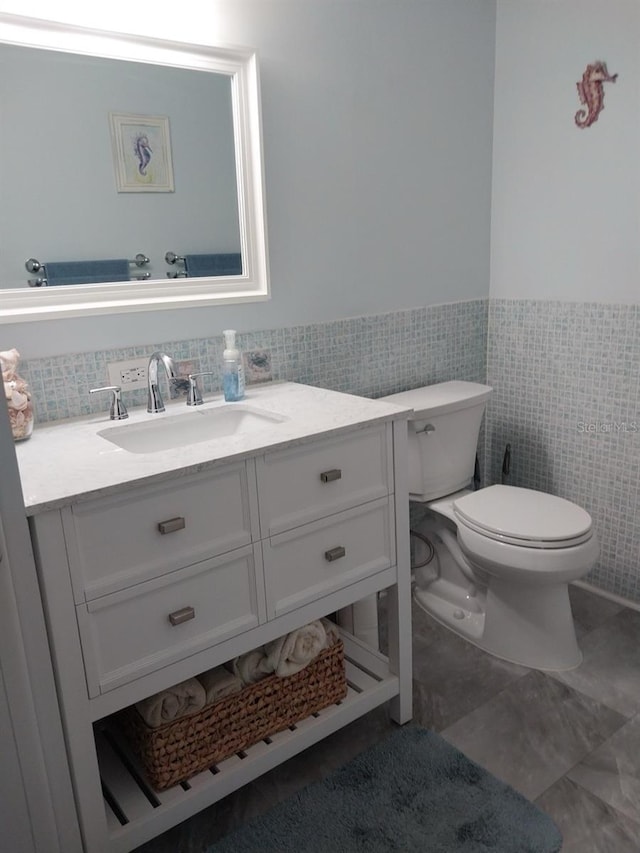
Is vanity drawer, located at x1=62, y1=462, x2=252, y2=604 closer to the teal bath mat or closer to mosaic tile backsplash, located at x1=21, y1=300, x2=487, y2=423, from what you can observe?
mosaic tile backsplash, located at x1=21, y1=300, x2=487, y2=423

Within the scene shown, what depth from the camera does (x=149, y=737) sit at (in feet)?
5.08

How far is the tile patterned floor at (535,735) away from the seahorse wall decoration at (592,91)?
170cm

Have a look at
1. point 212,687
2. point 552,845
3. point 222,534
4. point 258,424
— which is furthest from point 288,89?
point 552,845

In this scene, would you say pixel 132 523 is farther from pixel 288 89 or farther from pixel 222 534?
pixel 288 89

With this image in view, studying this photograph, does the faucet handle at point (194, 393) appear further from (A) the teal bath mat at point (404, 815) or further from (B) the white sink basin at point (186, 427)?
(A) the teal bath mat at point (404, 815)

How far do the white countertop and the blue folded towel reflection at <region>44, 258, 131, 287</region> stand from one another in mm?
348

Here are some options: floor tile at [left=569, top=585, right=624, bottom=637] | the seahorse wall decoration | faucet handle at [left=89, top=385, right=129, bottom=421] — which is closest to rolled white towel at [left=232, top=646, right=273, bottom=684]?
faucet handle at [left=89, top=385, right=129, bottom=421]

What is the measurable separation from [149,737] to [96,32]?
164cm

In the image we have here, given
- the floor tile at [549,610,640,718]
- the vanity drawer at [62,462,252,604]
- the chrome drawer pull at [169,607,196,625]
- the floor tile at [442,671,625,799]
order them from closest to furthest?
the vanity drawer at [62,462,252,604]
the chrome drawer pull at [169,607,196,625]
the floor tile at [442,671,625,799]
the floor tile at [549,610,640,718]

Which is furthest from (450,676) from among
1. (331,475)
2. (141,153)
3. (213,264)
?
(141,153)

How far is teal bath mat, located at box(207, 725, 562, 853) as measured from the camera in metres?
1.57

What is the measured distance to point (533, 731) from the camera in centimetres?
192

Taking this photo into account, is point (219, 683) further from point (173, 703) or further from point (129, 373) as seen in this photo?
point (129, 373)

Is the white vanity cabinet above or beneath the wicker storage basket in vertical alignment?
above
